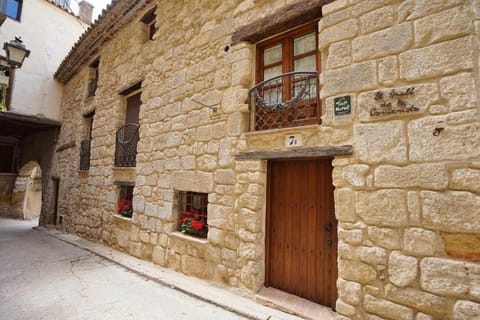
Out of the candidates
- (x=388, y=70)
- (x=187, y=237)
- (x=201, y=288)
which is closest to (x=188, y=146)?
(x=187, y=237)

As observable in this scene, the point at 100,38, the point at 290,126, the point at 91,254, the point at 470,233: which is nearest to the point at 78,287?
the point at 91,254

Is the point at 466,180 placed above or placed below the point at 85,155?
below

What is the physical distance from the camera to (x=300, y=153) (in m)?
2.65

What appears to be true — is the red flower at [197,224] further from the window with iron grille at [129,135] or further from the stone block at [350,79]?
the stone block at [350,79]

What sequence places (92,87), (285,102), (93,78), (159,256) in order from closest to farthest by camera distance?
1. (285,102)
2. (159,256)
3. (92,87)
4. (93,78)

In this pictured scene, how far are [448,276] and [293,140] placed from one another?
171cm

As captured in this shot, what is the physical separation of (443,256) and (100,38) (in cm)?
798

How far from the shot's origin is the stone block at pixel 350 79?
2.28 meters

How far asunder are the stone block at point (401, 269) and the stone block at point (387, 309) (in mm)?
187

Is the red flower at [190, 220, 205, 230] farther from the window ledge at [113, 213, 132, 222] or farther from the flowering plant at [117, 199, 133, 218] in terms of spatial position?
the flowering plant at [117, 199, 133, 218]

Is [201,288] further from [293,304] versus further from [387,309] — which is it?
[387,309]

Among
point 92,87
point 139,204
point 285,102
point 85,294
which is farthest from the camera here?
point 92,87

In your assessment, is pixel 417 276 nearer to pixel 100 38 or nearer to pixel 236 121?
pixel 236 121

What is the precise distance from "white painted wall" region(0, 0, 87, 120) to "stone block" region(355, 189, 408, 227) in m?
10.6
